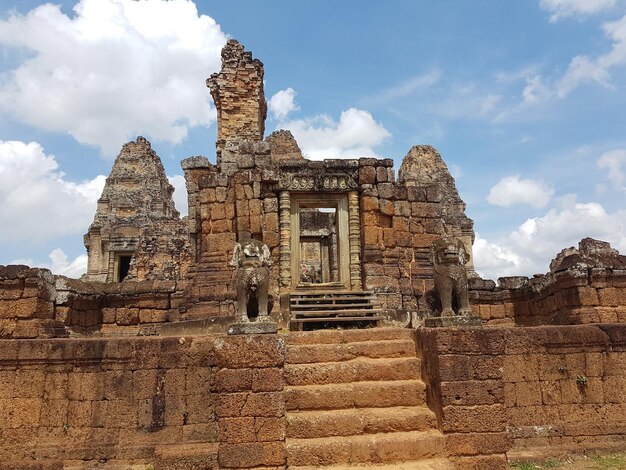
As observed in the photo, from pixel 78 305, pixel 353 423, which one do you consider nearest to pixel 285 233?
pixel 78 305

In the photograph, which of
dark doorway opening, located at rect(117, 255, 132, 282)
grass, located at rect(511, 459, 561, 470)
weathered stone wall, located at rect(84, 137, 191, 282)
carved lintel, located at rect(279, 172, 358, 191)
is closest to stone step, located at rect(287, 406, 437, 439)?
grass, located at rect(511, 459, 561, 470)

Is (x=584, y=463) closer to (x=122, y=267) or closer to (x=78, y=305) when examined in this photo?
(x=78, y=305)

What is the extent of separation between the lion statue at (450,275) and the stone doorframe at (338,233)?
4495mm

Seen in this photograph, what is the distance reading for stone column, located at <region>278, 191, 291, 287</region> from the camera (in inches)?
451

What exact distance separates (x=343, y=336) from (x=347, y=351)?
37 cm

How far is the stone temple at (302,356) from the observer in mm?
5590

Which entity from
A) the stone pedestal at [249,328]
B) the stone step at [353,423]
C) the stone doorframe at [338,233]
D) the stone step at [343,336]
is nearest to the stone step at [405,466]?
the stone step at [353,423]

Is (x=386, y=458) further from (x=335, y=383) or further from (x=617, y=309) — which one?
(x=617, y=309)

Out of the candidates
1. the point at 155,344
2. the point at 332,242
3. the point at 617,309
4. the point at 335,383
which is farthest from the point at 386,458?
the point at 332,242

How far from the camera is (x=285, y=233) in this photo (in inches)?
456

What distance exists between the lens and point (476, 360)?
5.76 meters

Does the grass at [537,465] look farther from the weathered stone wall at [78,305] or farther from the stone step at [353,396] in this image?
the weathered stone wall at [78,305]

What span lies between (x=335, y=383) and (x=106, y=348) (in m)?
3.26

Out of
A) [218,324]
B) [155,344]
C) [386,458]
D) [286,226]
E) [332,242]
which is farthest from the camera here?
[332,242]
